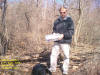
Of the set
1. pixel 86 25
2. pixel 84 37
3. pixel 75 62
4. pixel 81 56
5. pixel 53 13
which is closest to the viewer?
pixel 75 62

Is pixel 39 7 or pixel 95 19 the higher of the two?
pixel 39 7

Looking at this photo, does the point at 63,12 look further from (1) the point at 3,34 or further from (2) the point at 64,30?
(1) the point at 3,34

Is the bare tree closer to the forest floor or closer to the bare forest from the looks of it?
the bare forest

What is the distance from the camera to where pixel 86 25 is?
880 centimetres

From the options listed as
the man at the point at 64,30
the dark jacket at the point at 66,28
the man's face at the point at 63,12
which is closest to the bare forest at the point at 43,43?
the man at the point at 64,30

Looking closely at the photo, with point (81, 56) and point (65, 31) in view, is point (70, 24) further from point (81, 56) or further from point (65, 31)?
point (81, 56)

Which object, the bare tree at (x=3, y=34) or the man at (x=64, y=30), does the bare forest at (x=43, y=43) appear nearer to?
the bare tree at (x=3, y=34)

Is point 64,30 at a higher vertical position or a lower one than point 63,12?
lower

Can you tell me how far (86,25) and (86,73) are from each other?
619 centimetres

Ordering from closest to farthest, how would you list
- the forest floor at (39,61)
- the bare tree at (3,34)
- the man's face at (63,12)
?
the man's face at (63,12) < the forest floor at (39,61) < the bare tree at (3,34)

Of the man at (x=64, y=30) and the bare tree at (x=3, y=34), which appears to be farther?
the bare tree at (x=3, y=34)

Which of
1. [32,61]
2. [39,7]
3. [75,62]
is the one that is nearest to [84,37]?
[39,7]

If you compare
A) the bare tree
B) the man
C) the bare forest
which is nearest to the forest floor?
the bare forest

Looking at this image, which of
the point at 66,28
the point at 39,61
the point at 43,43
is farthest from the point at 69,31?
the point at 43,43
